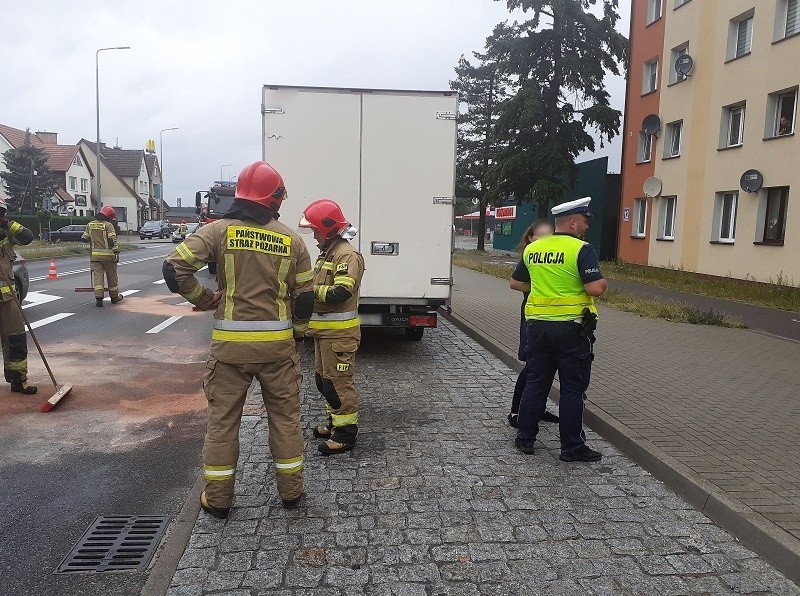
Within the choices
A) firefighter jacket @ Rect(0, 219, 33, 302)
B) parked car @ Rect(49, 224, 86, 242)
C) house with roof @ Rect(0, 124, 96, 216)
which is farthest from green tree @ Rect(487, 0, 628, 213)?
house with roof @ Rect(0, 124, 96, 216)

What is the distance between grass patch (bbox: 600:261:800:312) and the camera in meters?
14.4

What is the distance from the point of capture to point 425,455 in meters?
4.77

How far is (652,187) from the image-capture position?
22047 millimetres

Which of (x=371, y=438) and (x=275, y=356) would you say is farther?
(x=371, y=438)

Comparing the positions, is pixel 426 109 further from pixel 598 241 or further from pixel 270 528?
pixel 598 241

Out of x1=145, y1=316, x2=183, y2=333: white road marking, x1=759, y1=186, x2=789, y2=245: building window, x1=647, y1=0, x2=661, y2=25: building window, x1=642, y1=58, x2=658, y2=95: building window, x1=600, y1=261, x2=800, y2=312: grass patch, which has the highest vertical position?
x1=647, y1=0, x2=661, y2=25: building window

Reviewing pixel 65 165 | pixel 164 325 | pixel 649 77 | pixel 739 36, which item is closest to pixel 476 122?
pixel 649 77

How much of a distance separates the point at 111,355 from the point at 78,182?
216 ft

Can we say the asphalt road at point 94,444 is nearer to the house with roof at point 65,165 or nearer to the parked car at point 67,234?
the parked car at point 67,234

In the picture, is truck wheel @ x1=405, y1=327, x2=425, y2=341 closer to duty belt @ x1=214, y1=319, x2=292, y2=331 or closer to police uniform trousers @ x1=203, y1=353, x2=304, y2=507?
→ police uniform trousers @ x1=203, y1=353, x2=304, y2=507

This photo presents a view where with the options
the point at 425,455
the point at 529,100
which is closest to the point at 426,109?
the point at 425,455

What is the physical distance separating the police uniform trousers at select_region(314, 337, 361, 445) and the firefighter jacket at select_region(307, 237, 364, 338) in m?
0.08

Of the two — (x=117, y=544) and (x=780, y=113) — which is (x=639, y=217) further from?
(x=117, y=544)

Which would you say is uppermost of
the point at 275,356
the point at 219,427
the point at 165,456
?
the point at 275,356
